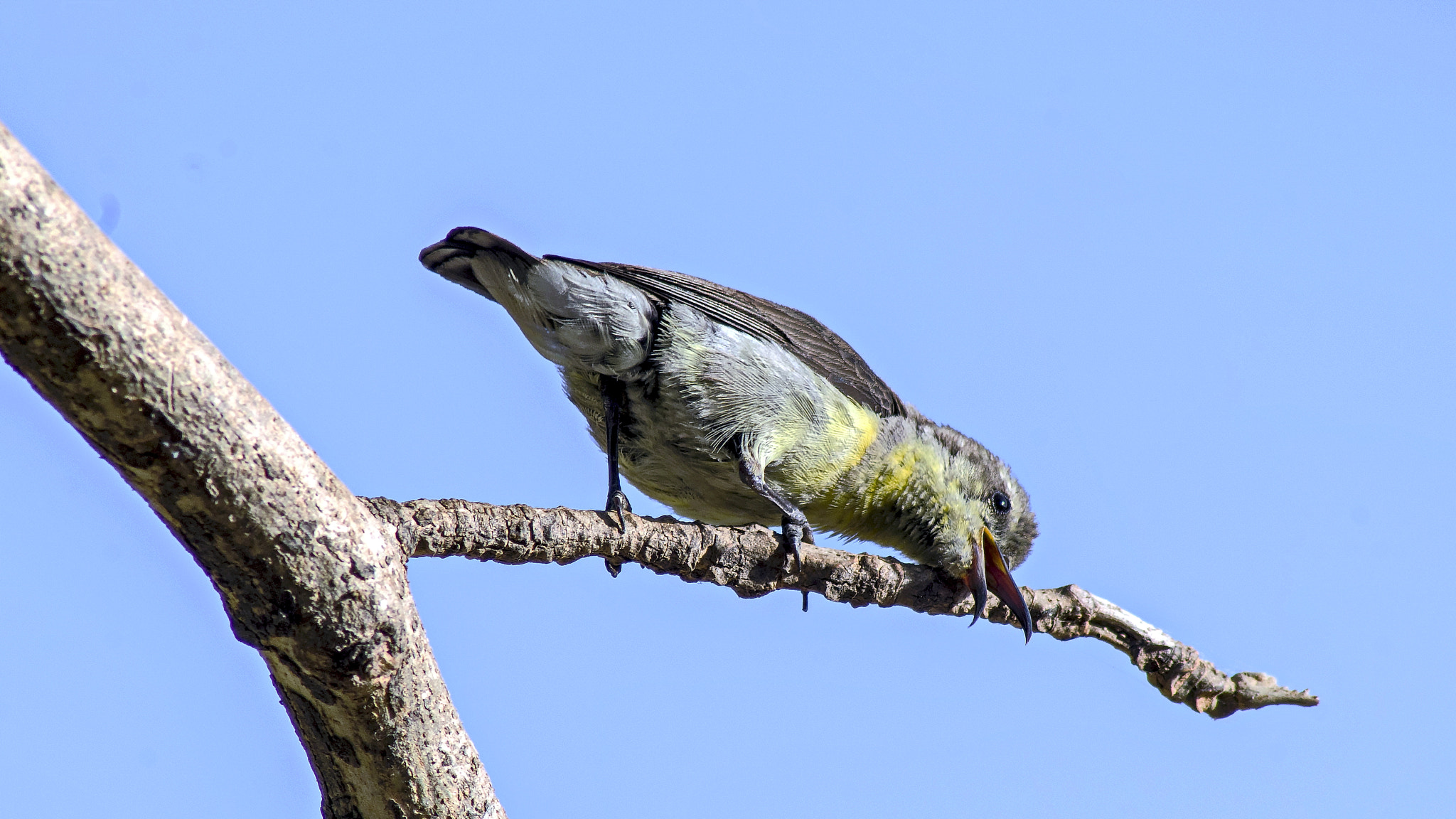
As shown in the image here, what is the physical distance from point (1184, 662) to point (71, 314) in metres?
4.28

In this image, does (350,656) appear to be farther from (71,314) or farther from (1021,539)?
(1021,539)

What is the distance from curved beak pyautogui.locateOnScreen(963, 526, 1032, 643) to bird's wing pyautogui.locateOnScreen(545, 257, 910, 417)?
38.2 inches

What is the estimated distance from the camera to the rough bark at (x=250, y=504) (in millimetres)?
2225

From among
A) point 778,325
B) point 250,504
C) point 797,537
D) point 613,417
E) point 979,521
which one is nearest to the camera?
point 250,504

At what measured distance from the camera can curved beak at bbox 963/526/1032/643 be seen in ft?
18.0

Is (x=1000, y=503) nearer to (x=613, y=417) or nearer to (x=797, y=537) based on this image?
(x=797, y=537)

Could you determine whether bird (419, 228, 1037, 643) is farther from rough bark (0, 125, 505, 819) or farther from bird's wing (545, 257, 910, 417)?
rough bark (0, 125, 505, 819)

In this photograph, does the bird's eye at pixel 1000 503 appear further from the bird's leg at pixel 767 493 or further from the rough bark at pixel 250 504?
the rough bark at pixel 250 504

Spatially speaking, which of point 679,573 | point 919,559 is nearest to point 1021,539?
point 919,559

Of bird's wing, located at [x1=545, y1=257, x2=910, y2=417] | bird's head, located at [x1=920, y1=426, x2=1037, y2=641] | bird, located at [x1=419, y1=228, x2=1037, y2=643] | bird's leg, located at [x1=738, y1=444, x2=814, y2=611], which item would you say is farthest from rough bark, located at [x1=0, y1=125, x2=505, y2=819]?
bird's head, located at [x1=920, y1=426, x2=1037, y2=641]

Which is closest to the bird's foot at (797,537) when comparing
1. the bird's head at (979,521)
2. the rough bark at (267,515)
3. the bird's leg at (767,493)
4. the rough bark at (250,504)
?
the bird's leg at (767,493)

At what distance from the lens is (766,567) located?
475 cm

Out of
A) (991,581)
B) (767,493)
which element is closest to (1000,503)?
(991,581)

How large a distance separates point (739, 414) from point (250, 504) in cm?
338
